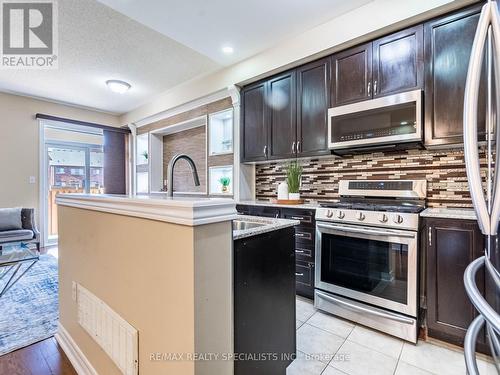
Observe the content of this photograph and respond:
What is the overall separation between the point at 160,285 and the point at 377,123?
7.22ft

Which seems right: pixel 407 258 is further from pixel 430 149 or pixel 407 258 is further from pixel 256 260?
pixel 256 260

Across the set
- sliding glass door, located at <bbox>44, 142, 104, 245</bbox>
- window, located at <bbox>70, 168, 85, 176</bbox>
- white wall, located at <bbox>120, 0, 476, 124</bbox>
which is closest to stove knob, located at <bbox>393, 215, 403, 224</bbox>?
white wall, located at <bbox>120, 0, 476, 124</bbox>

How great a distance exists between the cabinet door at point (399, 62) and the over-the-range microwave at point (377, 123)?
10 cm

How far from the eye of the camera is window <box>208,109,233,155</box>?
3.89 metres

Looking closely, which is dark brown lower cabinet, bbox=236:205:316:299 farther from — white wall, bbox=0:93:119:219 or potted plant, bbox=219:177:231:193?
white wall, bbox=0:93:119:219

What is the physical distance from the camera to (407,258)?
1.86 meters

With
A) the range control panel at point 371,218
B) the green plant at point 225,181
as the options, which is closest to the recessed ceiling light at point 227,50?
the green plant at point 225,181

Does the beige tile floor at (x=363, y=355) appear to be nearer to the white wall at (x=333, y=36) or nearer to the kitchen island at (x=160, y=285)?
the kitchen island at (x=160, y=285)

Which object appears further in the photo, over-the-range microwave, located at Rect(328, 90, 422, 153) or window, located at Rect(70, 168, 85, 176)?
window, located at Rect(70, 168, 85, 176)

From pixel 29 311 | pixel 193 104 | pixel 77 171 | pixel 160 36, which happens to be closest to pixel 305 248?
pixel 29 311

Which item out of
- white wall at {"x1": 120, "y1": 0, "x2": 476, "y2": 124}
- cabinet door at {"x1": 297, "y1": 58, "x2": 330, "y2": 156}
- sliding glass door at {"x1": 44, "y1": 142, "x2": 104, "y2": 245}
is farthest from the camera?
sliding glass door at {"x1": 44, "y1": 142, "x2": 104, "y2": 245}

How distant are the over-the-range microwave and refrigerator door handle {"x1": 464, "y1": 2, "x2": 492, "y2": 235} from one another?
122 cm

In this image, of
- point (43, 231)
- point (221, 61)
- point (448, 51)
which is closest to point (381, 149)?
point (448, 51)

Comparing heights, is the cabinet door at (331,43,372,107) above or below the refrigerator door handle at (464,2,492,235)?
above
